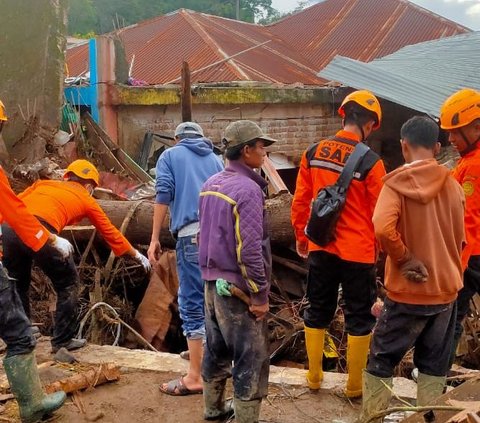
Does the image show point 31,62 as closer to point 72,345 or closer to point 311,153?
point 72,345

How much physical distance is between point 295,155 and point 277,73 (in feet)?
14.3

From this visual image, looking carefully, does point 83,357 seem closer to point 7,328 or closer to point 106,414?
point 106,414

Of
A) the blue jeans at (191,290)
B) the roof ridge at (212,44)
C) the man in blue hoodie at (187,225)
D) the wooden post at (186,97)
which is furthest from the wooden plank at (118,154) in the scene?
the blue jeans at (191,290)

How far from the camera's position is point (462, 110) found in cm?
378

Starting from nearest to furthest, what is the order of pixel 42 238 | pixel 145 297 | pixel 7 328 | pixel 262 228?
pixel 262 228, pixel 7 328, pixel 42 238, pixel 145 297

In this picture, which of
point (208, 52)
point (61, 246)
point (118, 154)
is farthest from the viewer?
point (208, 52)

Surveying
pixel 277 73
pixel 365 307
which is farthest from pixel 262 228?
pixel 277 73

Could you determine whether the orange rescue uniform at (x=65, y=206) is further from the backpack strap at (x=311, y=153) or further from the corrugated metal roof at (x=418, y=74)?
the corrugated metal roof at (x=418, y=74)

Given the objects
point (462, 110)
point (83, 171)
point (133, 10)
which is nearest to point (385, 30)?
point (133, 10)

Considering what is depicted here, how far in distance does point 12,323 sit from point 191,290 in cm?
120

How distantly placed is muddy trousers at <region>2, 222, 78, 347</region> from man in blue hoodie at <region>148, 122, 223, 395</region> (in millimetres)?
773

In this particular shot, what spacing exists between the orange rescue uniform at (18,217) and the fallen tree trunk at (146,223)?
2.62 m

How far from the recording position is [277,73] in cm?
1568

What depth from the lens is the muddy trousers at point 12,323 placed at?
11.7ft
